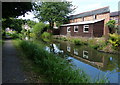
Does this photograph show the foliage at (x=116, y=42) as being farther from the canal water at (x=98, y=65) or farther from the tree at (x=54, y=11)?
the tree at (x=54, y=11)

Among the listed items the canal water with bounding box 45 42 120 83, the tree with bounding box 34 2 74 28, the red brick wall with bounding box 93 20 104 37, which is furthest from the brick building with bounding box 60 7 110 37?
the canal water with bounding box 45 42 120 83

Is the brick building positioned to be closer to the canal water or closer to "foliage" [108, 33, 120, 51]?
"foliage" [108, 33, 120, 51]

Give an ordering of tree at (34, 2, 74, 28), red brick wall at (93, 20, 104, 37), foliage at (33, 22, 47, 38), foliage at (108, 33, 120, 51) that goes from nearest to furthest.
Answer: foliage at (108, 33, 120, 51)
red brick wall at (93, 20, 104, 37)
tree at (34, 2, 74, 28)
foliage at (33, 22, 47, 38)

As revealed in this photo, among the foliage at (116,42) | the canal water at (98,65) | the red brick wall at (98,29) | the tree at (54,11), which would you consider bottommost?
the canal water at (98,65)

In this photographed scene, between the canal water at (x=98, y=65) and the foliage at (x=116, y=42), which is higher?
the foliage at (x=116, y=42)

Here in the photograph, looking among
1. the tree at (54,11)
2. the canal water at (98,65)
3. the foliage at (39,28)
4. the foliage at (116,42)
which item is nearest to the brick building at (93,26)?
the tree at (54,11)

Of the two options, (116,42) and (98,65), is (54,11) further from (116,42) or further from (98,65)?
(98,65)

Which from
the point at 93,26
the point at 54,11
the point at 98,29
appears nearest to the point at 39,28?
Result: the point at 54,11

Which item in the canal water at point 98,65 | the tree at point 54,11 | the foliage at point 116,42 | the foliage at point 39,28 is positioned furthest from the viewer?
the foliage at point 39,28

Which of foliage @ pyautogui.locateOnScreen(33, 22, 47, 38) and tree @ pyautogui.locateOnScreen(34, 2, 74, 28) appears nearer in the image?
tree @ pyautogui.locateOnScreen(34, 2, 74, 28)

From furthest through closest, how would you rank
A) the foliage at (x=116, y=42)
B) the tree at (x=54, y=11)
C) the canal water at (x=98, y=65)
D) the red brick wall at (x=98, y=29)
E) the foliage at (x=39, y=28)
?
the foliage at (x=39, y=28) < the tree at (x=54, y=11) < the red brick wall at (x=98, y=29) < the foliage at (x=116, y=42) < the canal water at (x=98, y=65)

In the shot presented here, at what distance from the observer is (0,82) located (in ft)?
11.7

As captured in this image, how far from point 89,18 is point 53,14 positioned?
9.27 meters

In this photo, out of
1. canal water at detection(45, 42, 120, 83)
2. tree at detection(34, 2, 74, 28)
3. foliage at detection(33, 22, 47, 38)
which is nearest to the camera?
canal water at detection(45, 42, 120, 83)
